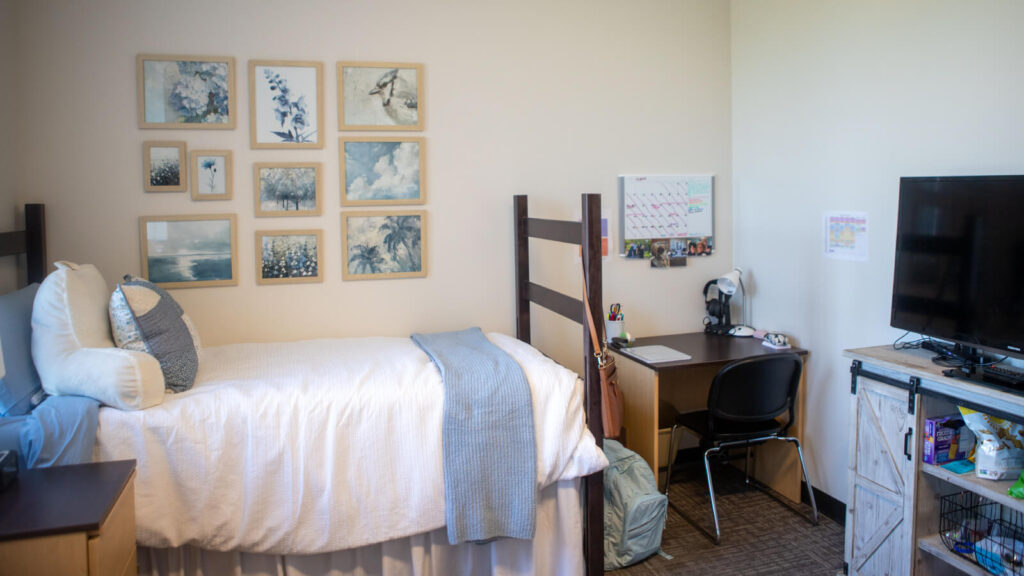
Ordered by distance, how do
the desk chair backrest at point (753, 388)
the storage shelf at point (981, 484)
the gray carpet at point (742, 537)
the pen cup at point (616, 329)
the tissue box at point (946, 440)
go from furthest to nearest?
1. the pen cup at point (616, 329)
2. the desk chair backrest at point (753, 388)
3. the gray carpet at point (742, 537)
4. the tissue box at point (946, 440)
5. the storage shelf at point (981, 484)

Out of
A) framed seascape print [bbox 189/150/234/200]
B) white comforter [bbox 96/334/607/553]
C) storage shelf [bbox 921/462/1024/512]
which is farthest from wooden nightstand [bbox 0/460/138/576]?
storage shelf [bbox 921/462/1024/512]

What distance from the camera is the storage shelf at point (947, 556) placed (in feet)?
7.39

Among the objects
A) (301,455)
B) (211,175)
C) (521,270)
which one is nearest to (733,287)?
(521,270)

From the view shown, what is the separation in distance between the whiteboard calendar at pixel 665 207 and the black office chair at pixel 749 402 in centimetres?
96

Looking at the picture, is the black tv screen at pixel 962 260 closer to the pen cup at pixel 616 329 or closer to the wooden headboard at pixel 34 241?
the pen cup at pixel 616 329

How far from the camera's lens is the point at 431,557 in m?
2.54

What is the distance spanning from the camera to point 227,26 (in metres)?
3.08

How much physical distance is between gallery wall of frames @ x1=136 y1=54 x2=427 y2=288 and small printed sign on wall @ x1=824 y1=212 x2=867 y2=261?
1.80 meters

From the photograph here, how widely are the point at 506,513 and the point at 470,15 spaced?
2.21m

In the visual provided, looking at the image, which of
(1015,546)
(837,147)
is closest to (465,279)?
(837,147)

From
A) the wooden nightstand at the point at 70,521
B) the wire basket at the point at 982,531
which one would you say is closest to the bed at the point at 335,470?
the wooden nightstand at the point at 70,521

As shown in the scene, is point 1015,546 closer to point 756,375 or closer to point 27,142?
point 756,375

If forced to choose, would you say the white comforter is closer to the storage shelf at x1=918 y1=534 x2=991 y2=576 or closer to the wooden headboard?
the wooden headboard

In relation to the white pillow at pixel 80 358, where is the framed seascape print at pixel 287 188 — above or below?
above
